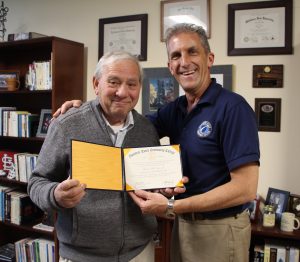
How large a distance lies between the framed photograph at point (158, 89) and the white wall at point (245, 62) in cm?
8

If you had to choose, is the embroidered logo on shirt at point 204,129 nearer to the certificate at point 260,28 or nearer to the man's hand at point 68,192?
the man's hand at point 68,192

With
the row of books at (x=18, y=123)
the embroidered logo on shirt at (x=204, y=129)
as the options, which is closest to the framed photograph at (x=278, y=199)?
the embroidered logo on shirt at (x=204, y=129)

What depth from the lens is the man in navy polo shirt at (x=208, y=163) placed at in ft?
4.15

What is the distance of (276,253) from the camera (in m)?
2.10

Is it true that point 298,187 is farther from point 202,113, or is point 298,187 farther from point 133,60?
point 133,60

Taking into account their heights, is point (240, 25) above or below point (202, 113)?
above

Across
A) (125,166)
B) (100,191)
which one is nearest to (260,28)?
(125,166)

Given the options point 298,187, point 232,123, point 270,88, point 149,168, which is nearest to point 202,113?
point 232,123

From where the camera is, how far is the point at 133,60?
4.34 ft

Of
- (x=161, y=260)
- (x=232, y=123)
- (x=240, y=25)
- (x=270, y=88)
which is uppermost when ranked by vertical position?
(x=240, y=25)

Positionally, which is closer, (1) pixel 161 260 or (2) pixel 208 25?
(1) pixel 161 260

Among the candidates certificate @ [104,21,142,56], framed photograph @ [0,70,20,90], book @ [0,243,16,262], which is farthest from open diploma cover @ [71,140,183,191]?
book @ [0,243,16,262]

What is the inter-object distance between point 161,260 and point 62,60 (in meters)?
1.79

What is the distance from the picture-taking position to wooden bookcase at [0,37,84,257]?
8.79 ft
